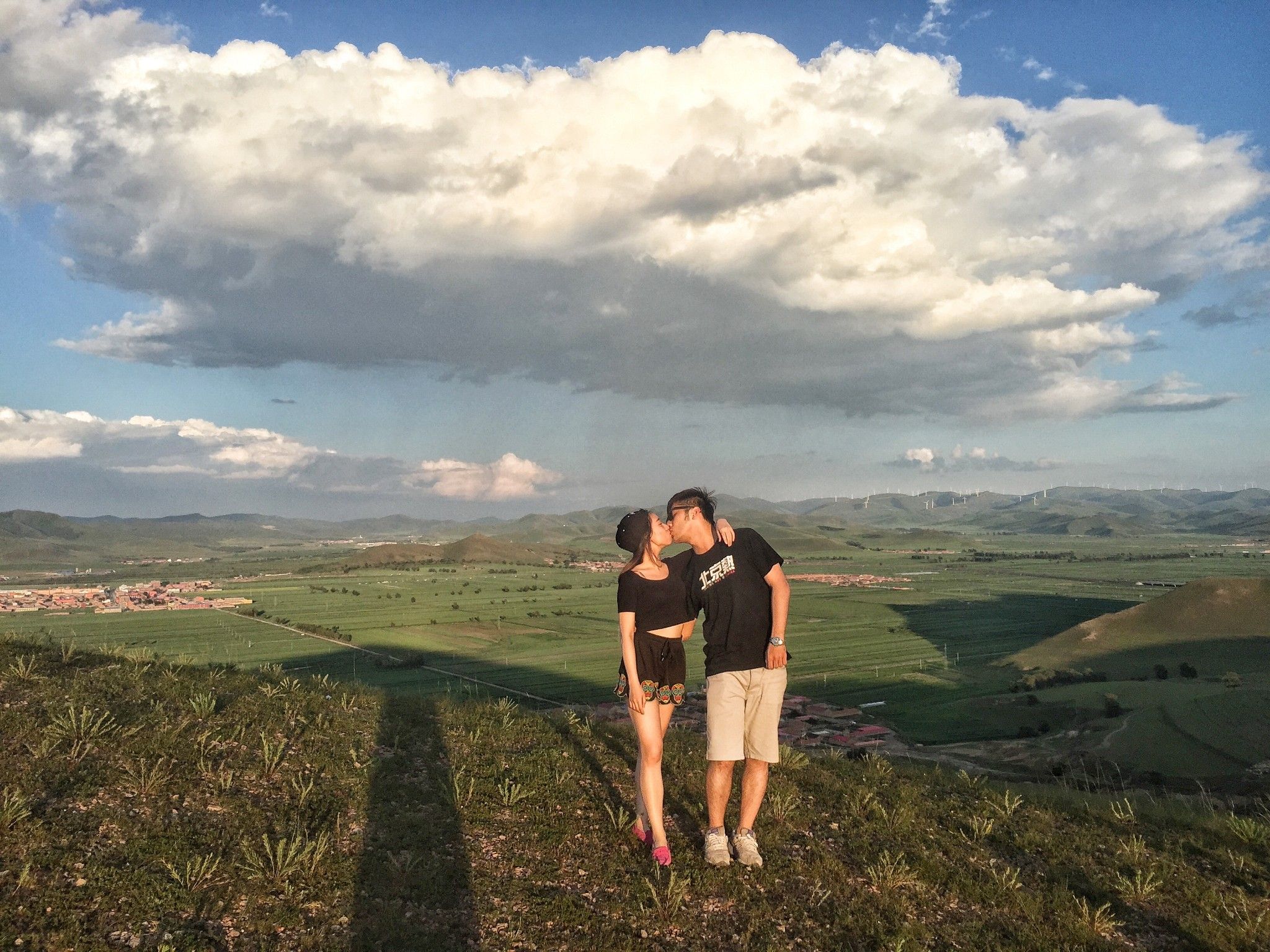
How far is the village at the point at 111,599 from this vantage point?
403 feet

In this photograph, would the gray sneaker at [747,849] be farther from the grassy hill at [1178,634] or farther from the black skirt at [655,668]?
the grassy hill at [1178,634]

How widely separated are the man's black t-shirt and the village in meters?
141

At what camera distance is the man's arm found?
7.20 meters

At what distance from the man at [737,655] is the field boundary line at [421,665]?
4890 centimetres

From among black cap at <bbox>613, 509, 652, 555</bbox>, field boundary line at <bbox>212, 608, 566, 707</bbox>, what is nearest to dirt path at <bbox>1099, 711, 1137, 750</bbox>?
field boundary line at <bbox>212, 608, 566, 707</bbox>

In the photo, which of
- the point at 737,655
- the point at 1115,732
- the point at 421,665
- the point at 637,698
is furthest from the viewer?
the point at 421,665

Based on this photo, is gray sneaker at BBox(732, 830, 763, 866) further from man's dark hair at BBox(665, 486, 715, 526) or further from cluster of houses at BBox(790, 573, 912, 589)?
cluster of houses at BBox(790, 573, 912, 589)

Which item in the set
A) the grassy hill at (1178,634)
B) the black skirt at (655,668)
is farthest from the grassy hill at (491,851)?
the grassy hill at (1178,634)

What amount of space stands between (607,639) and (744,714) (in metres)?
99.5

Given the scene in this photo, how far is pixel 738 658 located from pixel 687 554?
3.79 ft

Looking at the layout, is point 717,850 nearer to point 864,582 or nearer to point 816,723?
point 816,723

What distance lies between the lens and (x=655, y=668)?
720 centimetres

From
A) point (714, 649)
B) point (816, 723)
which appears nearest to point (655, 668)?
point (714, 649)

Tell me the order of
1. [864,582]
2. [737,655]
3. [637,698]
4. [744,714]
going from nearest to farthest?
[637,698] → [737,655] → [744,714] → [864,582]
